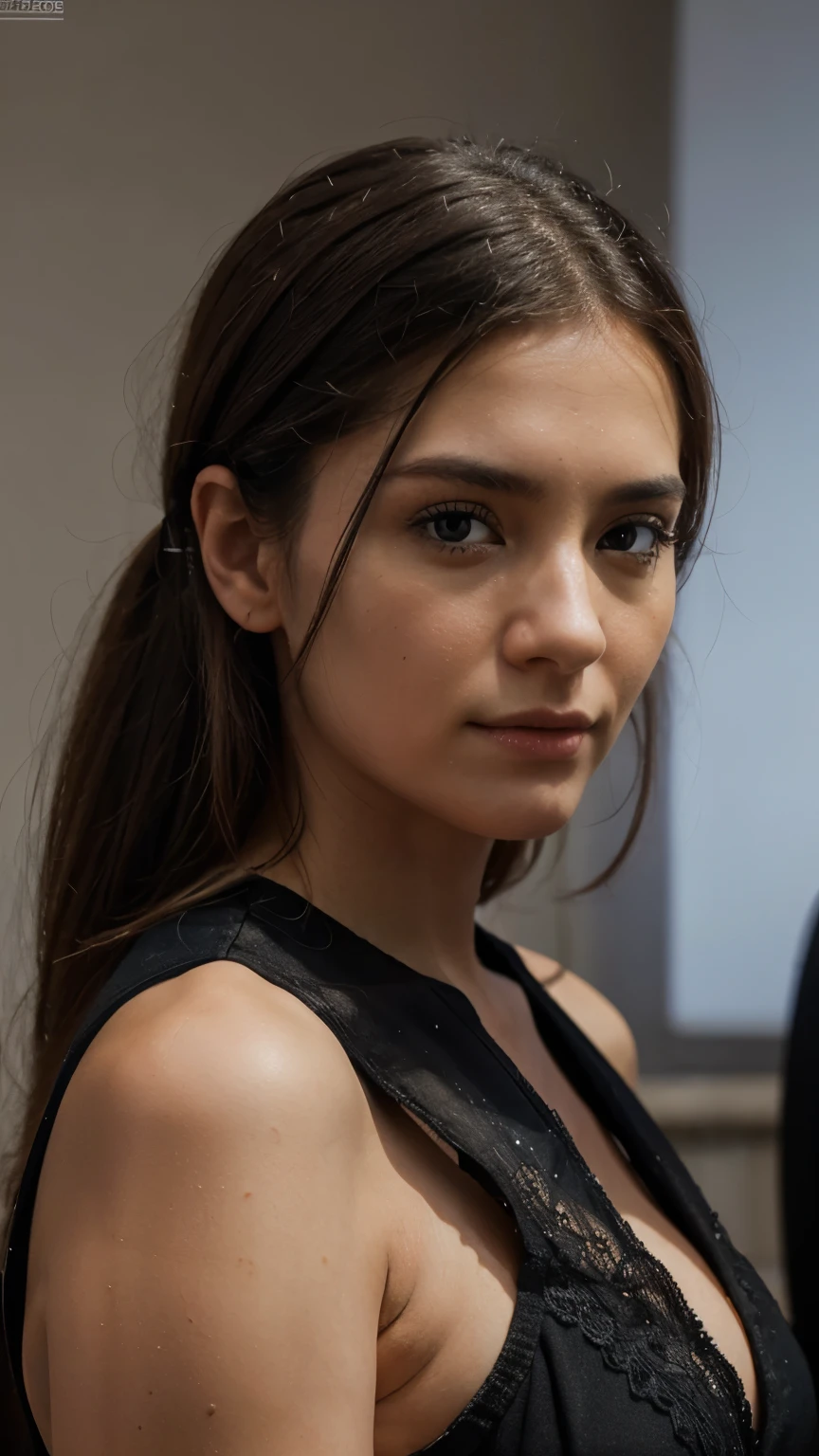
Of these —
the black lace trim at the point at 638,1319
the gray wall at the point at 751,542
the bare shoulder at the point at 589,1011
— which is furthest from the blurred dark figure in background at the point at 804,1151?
the black lace trim at the point at 638,1319

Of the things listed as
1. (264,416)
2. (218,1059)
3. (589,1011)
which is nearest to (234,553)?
(264,416)

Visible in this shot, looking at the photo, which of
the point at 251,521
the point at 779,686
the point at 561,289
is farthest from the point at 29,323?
the point at 779,686

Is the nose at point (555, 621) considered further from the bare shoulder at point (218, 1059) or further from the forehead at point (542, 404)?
the bare shoulder at point (218, 1059)

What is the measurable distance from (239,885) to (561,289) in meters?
0.39

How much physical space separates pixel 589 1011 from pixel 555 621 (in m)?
0.56

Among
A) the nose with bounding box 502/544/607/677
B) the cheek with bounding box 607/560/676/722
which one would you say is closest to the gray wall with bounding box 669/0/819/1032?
the cheek with bounding box 607/560/676/722

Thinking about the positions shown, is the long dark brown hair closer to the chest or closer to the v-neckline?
the v-neckline

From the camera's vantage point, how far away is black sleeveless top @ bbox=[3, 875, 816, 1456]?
692mm

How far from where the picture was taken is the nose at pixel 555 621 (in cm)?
71

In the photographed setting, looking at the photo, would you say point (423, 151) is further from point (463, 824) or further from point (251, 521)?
point (463, 824)

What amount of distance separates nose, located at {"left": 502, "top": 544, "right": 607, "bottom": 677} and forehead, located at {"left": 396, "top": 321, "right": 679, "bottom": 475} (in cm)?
6

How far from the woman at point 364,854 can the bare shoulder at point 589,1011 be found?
0.24 metres

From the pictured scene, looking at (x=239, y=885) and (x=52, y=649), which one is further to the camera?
(x=52, y=649)

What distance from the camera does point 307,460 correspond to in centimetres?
75
